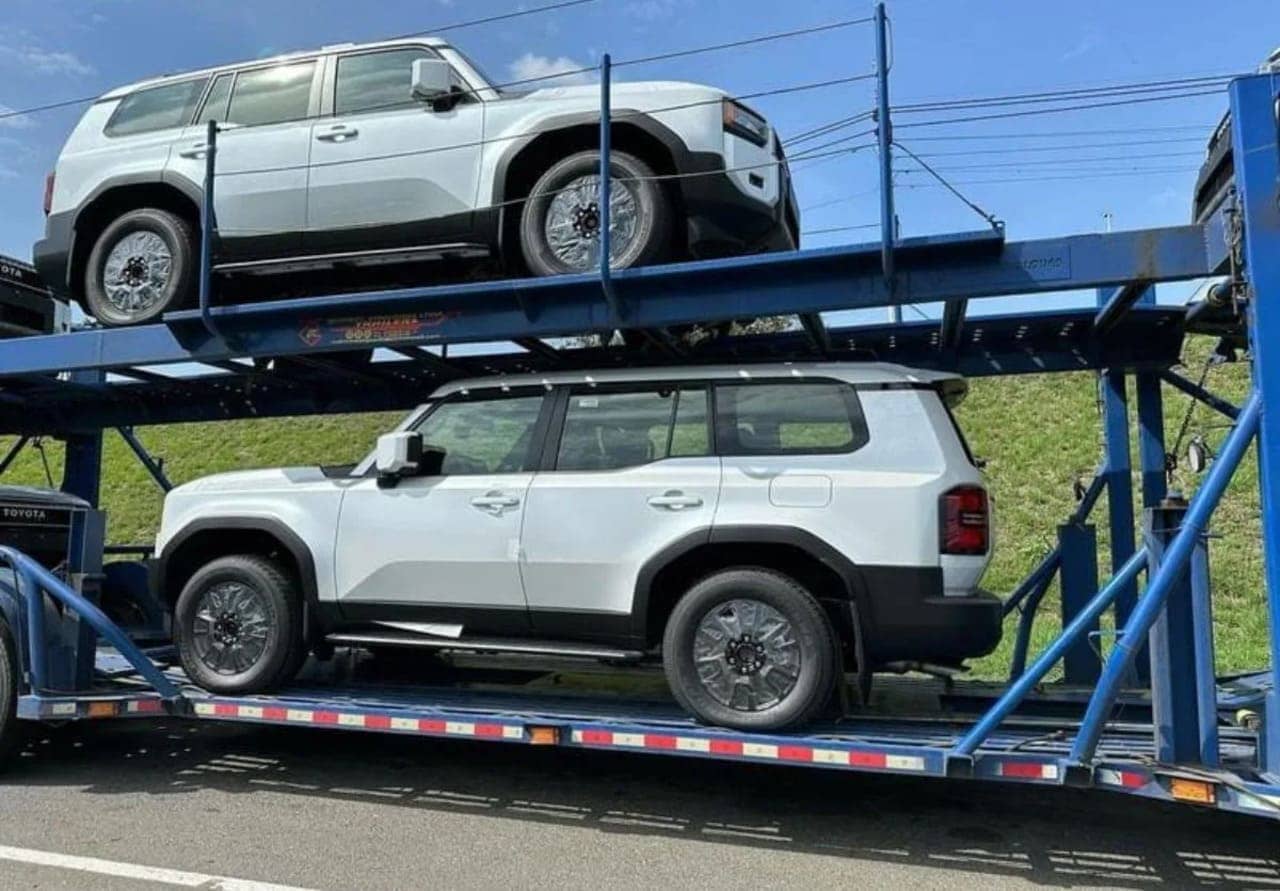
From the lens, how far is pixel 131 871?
423cm

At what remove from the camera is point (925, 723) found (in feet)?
16.3

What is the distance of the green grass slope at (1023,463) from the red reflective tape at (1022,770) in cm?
263

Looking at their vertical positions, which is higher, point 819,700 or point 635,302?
point 635,302

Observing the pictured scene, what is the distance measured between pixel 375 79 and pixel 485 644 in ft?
11.3

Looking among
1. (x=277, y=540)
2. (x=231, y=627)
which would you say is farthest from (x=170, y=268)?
(x=231, y=627)

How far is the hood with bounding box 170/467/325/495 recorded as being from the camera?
5.65m

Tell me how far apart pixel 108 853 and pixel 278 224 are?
3483 mm

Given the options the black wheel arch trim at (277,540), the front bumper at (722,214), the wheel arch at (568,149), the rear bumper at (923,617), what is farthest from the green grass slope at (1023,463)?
the black wheel arch trim at (277,540)

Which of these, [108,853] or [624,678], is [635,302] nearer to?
[624,678]

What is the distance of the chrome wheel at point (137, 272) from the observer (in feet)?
20.1

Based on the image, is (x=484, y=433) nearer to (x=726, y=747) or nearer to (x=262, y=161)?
(x=726, y=747)

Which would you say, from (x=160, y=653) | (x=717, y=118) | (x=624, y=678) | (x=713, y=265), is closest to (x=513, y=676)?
(x=624, y=678)

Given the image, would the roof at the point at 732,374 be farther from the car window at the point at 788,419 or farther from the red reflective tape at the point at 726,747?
the red reflective tape at the point at 726,747

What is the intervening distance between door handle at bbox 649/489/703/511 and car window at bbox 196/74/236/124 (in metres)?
3.82
